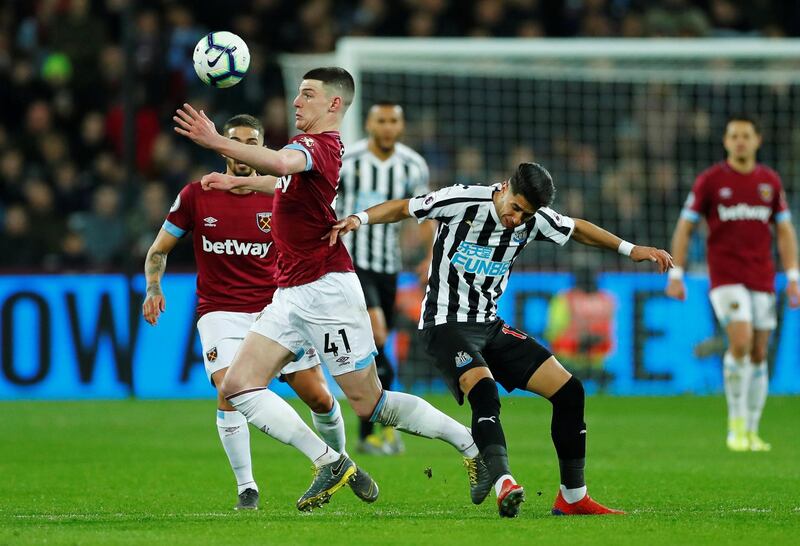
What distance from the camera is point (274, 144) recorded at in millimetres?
18531

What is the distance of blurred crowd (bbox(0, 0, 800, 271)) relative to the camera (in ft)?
55.9

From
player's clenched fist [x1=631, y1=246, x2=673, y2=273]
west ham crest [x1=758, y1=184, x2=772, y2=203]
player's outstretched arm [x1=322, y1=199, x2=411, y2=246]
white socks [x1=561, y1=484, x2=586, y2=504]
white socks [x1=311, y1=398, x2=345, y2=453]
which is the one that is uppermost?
west ham crest [x1=758, y1=184, x2=772, y2=203]

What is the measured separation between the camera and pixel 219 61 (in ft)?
24.4

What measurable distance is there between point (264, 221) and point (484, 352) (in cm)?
154

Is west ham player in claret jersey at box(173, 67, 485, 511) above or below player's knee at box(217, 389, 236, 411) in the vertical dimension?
above

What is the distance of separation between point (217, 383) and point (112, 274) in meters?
8.49

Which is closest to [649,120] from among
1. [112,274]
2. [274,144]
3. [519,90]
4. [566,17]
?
[519,90]

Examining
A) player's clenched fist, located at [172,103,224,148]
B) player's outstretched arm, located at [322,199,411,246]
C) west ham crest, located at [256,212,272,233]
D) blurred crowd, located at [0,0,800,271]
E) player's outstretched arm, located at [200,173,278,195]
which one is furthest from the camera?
blurred crowd, located at [0,0,800,271]

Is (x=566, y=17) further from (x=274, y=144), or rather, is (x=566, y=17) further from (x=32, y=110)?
(x=32, y=110)

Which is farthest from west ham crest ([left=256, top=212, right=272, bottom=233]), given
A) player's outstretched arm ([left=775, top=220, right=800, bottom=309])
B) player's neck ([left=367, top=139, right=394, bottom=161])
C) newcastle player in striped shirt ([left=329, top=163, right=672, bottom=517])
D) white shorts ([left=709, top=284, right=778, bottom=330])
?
player's outstretched arm ([left=775, top=220, right=800, bottom=309])

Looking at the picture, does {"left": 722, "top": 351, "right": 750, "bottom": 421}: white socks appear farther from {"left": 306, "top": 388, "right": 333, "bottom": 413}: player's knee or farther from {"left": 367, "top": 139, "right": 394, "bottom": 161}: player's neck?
{"left": 306, "top": 388, "right": 333, "bottom": 413}: player's knee

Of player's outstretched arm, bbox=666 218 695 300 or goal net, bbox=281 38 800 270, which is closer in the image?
player's outstretched arm, bbox=666 218 695 300

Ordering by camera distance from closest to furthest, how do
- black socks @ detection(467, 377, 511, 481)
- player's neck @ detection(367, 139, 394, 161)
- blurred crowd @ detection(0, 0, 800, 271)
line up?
black socks @ detection(467, 377, 511, 481)
player's neck @ detection(367, 139, 394, 161)
blurred crowd @ detection(0, 0, 800, 271)

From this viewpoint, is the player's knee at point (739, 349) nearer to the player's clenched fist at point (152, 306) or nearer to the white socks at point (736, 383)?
the white socks at point (736, 383)
